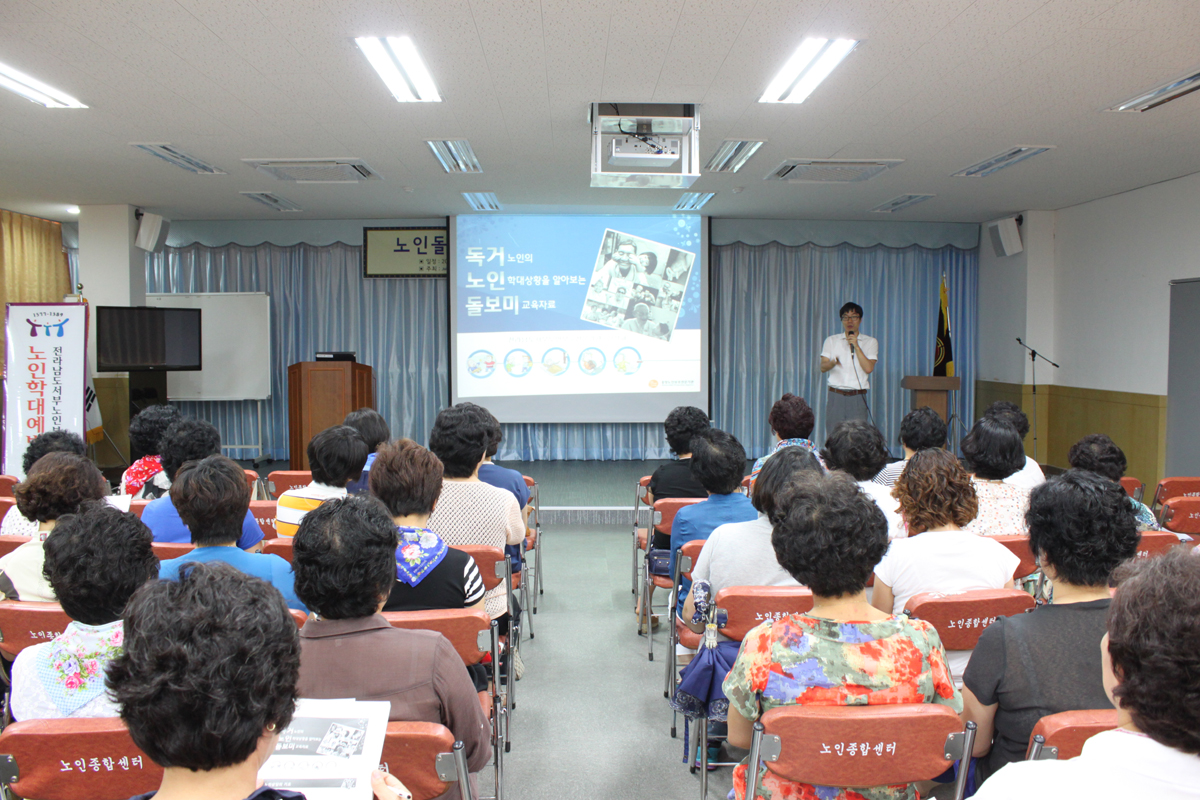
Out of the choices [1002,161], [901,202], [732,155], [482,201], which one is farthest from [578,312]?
[1002,161]

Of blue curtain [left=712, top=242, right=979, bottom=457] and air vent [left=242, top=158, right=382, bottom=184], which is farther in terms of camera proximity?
blue curtain [left=712, top=242, right=979, bottom=457]

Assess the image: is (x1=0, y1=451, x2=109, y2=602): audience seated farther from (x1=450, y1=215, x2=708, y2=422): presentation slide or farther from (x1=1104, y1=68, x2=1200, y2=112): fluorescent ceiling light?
(x1=450, y1=215, x2=708, y2=422): presentation slide

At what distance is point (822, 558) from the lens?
1.43 meters

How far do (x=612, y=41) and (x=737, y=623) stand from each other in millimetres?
2777

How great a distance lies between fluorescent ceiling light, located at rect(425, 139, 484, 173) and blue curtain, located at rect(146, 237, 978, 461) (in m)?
2.64

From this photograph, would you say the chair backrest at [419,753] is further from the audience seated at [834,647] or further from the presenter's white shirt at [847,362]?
the presenter's white shirt at [847,362]

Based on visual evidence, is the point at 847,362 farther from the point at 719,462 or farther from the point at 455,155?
the point at 719,462

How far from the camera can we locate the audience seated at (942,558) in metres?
2.03

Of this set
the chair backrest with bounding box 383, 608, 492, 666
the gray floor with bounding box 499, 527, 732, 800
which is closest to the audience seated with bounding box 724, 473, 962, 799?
the chair backrest with bounding box 383, 608, 492, 666

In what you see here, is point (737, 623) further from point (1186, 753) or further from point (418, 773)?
point (1186, 753)

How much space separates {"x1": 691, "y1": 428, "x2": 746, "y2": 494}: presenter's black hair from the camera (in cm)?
266

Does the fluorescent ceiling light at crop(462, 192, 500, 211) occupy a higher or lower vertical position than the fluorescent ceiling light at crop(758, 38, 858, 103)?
higher

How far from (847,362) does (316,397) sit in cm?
534

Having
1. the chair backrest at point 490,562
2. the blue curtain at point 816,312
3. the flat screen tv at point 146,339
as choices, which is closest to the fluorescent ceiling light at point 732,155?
the blue curtain at point 816,312
